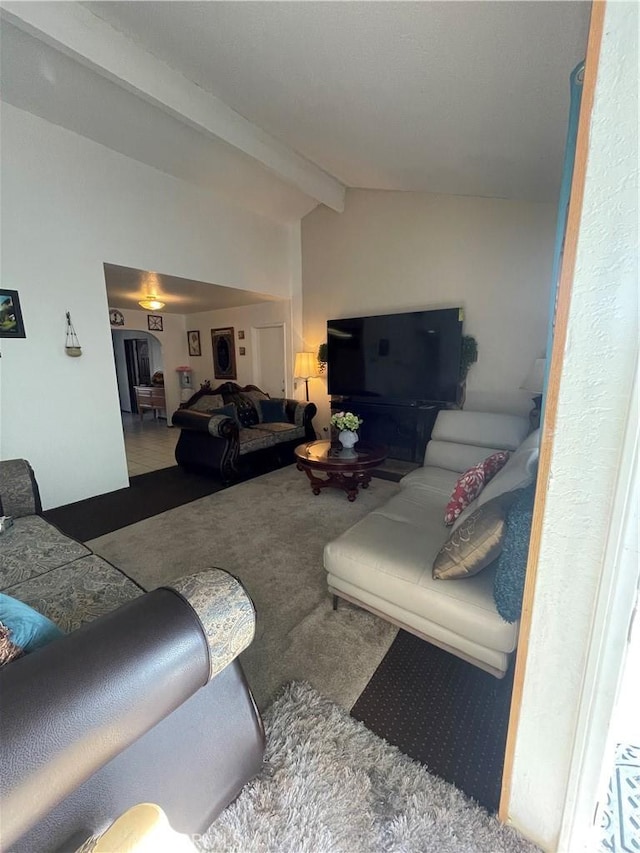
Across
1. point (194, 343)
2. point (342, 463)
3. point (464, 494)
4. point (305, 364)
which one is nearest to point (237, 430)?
point (342, 463)

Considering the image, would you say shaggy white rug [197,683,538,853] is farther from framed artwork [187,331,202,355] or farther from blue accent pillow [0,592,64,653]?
framed artwork [187,331,202,355]

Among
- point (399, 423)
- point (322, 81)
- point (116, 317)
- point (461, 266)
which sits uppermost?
point (322, 81)

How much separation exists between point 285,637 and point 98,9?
3575mm

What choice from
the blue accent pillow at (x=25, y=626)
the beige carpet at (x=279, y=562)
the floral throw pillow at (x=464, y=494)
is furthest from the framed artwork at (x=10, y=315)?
the floral throw pillow at (x=464, y=494)

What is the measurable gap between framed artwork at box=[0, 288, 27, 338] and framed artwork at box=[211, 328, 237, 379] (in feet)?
11.2

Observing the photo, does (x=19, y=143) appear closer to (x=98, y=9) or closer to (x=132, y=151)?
(x=132, y=151)

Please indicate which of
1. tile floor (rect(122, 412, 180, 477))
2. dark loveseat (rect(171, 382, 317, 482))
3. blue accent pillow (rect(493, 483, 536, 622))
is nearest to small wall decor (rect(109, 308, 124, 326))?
tile floor (rect(122, 412, 180, 477))

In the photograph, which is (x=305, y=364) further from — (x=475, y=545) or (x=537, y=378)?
(x=475, y=545)

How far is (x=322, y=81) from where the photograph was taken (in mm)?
2008

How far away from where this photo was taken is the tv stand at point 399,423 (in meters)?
Result: 3.93

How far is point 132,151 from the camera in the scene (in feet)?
10.1

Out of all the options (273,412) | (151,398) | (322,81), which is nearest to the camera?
(322,81)

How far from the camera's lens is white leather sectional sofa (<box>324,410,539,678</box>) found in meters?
1.20

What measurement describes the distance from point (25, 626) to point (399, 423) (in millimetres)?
3719
